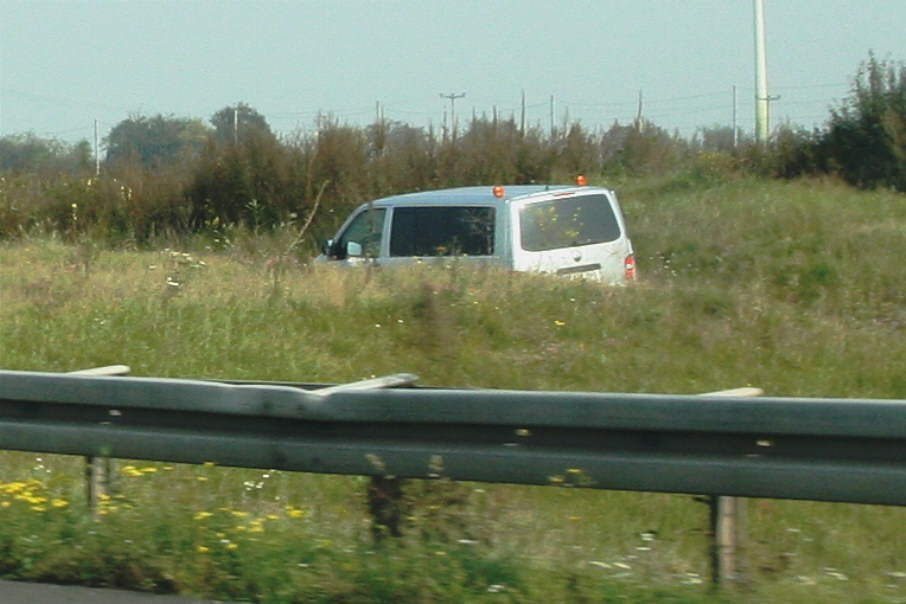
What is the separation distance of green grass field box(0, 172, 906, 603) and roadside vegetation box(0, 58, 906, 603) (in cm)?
2

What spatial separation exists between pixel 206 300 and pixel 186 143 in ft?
58.8

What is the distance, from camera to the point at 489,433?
475 cm

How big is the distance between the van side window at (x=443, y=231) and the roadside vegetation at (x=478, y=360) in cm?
118

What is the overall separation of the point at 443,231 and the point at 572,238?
1581 mm

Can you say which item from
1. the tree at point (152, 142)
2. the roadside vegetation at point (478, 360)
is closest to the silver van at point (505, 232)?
the roadside vegetation at point (478, 360)

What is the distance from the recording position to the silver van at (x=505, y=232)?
12727mm

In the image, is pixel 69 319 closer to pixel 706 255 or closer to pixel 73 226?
pixel 706 255

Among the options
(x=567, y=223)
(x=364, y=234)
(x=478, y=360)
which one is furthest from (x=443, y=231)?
(x=478, y=360)

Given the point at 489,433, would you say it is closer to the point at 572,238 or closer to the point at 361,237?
the point at 572,238

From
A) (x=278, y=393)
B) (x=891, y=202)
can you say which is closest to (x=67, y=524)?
(x=278, y=393)

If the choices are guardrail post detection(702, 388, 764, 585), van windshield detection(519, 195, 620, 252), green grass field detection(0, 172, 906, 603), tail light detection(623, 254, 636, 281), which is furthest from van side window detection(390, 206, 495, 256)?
guardrail post detection(702, 388, 764, 585)

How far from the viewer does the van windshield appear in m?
12.8

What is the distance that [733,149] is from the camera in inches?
1064

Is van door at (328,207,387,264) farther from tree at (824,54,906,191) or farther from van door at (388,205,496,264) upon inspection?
tree at (824,54,906,191)
